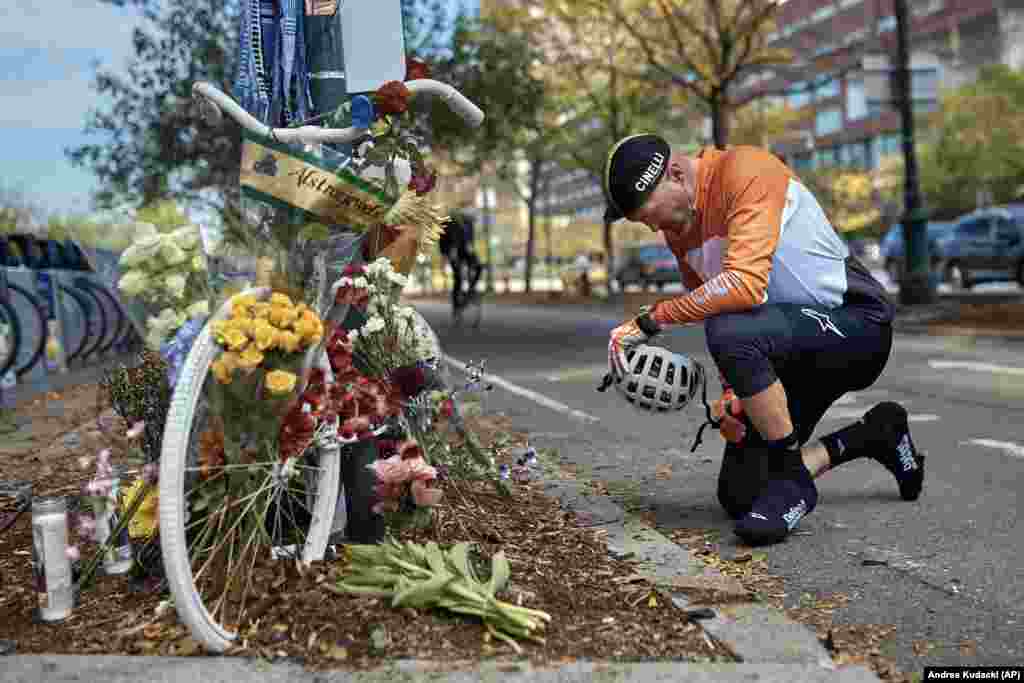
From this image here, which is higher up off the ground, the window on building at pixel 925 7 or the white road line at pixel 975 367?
the window on building at pixel 925 7

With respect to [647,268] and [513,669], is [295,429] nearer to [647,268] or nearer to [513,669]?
[513,669]

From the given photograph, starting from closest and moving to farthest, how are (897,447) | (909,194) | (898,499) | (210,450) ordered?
(210,450) → (897,447) → (898,499) → (909,194)

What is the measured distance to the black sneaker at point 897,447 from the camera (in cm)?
425

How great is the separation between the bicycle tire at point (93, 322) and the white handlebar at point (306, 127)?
35.2ft

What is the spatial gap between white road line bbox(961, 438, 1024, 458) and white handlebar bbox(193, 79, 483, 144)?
11.6ft

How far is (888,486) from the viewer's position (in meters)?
4.73

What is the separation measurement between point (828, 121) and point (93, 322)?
62.3m

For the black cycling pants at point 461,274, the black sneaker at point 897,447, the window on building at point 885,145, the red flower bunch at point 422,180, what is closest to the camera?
the red flower bunch at point 422,180

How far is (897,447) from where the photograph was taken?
14.0 ft

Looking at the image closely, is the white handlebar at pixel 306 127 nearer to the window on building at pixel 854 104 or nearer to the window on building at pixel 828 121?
the window on building at pixel 854 104

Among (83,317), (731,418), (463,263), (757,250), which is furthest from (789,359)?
(463,263)

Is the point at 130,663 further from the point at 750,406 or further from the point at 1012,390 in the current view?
the point at 1012,390

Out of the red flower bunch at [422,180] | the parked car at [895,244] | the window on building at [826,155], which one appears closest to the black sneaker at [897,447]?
the red flower bunch at [422,180]

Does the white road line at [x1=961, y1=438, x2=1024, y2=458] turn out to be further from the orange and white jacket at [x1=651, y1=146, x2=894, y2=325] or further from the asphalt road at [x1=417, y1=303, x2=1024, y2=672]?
the orange and white jacket at [x1=651, y1=146, x2=894, y2=325]
